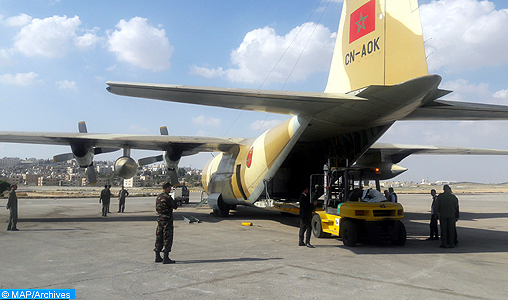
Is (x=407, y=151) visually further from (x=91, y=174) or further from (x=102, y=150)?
(x=102, y=150)

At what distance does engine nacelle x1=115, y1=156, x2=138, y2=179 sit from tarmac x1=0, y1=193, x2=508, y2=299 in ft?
17.8

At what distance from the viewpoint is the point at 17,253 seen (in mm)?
7625

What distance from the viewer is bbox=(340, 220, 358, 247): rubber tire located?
346 inches

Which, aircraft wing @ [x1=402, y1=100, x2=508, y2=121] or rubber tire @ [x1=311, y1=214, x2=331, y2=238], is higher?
aircraft wing @ [x1=402, y1=100, x2=508, y2=121]

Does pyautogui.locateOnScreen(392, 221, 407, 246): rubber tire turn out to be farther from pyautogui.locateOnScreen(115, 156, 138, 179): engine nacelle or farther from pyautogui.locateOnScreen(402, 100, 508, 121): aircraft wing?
pyautogui.locateOnScreen(115, 156, 138, 179): engine nacelle

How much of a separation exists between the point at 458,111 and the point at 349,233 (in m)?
4.27

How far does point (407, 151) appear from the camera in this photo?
17.2 metres

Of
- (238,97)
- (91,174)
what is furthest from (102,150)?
(238,97)

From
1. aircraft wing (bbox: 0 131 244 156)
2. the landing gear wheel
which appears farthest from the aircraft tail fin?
the landing gear wheel

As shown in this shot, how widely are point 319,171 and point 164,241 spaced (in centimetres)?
850

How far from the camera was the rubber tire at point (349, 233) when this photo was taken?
880 cm

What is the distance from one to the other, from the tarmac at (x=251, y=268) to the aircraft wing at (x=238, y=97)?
354 cm

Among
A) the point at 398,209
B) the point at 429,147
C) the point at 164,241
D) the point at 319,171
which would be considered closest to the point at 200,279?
the point at 164,241

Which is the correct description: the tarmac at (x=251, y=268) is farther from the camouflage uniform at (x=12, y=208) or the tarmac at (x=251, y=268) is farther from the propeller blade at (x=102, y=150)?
the propeller blade at (x=102, y=150)
